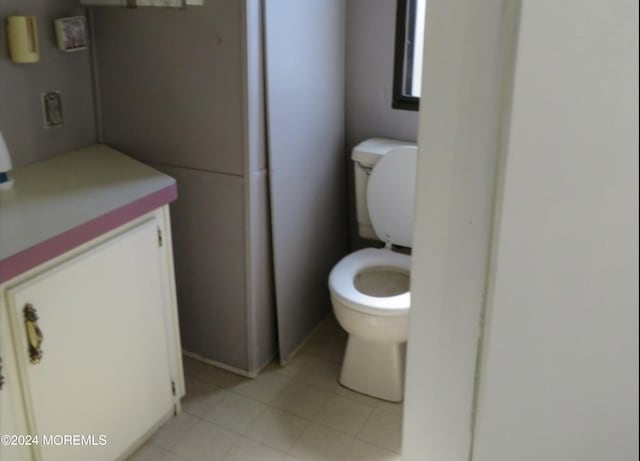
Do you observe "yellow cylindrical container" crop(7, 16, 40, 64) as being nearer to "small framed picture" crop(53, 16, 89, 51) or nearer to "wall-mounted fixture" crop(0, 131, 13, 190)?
"small framed picture" crop(53, 16, 89, 51)

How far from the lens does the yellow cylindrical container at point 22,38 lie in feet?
6.20

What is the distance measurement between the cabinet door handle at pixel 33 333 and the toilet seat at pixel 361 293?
0.99 meters

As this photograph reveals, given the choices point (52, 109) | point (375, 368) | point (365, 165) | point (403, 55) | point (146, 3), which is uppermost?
point (146, 3)

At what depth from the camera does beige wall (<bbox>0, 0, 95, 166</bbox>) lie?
196 cm

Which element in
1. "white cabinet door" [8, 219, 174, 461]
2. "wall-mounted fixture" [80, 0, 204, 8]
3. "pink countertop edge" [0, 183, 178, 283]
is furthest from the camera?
"wall-mounted fixture" [80, 0, 204, 8]

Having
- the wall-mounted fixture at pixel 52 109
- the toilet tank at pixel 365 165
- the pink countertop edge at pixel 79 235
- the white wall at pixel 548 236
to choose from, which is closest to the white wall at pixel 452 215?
the white wall at pixel 548 236

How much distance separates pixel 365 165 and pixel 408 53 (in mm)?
472

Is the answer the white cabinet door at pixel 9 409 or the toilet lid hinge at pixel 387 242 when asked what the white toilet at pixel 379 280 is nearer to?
the toilet lid hinge at pixel 387 242

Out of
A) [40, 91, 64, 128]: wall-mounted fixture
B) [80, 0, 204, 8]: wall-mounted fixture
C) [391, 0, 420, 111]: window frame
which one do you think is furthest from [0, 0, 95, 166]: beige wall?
[391, 0, 420, 111]: window frame

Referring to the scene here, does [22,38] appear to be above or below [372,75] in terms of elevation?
above

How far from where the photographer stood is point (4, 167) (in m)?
1.83

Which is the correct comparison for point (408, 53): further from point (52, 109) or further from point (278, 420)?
point (278, 420)

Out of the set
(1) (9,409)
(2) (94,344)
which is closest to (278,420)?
(2) (94,344)

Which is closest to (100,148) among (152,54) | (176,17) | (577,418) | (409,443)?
(152,54)
